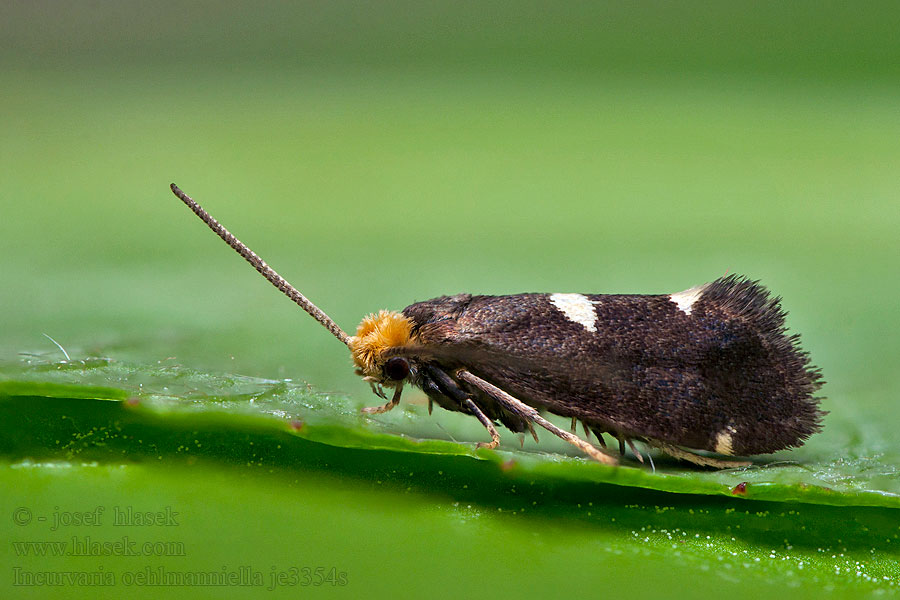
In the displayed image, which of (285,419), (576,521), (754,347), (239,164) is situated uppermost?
(239,164)

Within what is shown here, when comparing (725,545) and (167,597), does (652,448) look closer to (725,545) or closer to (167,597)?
(725,545)

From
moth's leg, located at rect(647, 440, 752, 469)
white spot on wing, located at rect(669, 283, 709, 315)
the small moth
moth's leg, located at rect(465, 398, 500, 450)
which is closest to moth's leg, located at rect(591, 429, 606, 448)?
the small moth

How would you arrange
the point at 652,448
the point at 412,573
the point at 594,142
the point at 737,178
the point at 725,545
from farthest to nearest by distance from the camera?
the point at 594,142
the point at 737,178
the point at 652,448
the point at 725,545
the point at 412,573

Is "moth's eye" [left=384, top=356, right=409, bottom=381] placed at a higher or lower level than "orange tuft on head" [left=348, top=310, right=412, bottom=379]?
lower

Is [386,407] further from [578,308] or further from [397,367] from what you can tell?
[578,308]

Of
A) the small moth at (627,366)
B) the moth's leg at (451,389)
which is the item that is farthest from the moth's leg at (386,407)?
the moth's leg at (451,389)

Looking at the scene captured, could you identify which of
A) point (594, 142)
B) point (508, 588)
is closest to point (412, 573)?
point (508, 588)

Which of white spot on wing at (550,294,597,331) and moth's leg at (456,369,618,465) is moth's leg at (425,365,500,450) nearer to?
moth's leg at (456,369,618,465)
